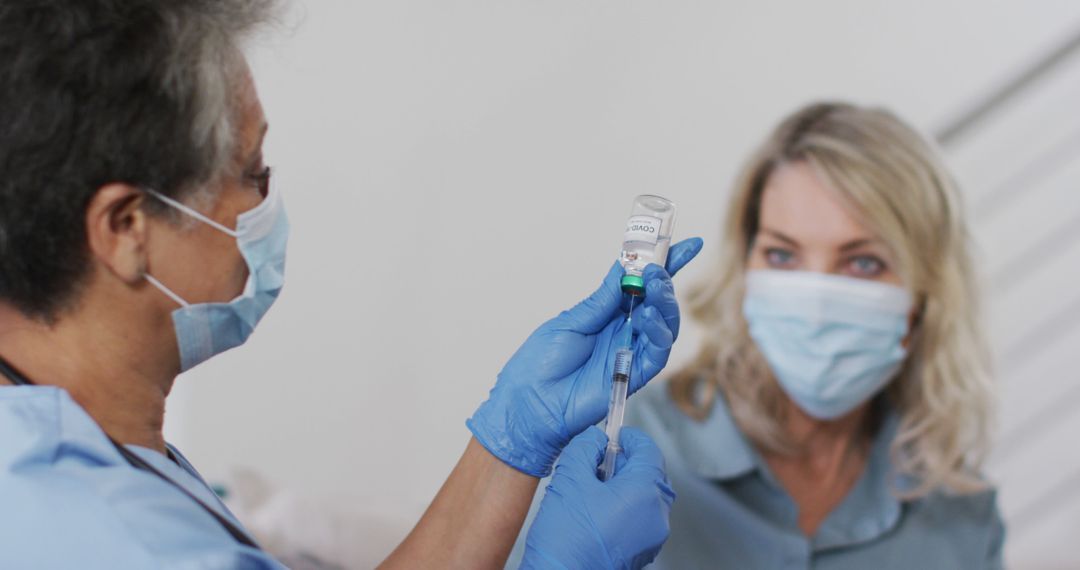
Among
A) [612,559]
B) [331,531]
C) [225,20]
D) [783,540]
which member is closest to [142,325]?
[225,20]

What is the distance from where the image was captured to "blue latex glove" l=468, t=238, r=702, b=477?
43.9 inches

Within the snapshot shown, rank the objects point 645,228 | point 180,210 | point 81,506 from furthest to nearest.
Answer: point 645,228, point 180,210, point 81,506

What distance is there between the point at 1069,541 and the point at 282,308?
5.77 ft

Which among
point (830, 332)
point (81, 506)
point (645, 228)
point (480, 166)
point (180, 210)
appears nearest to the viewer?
point (81, 506)

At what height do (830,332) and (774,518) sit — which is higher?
(830,332)

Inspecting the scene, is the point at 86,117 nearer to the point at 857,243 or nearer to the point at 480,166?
the point at 857,243

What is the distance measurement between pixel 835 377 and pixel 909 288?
0.19m

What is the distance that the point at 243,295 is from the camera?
99 cm

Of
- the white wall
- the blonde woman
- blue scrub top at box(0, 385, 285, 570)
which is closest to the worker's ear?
blue scrub top at box(0, 385, 285, 570)

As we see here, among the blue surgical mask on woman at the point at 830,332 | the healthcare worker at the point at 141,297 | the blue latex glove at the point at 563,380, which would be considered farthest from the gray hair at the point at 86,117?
the blue surgical mask on woman at the point at 830,332

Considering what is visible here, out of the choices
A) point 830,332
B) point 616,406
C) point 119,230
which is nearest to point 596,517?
point 616,406

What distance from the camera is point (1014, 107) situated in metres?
2.01

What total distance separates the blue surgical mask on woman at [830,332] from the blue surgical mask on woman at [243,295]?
0.82 meters

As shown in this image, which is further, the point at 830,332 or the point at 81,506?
the point at 830,332
